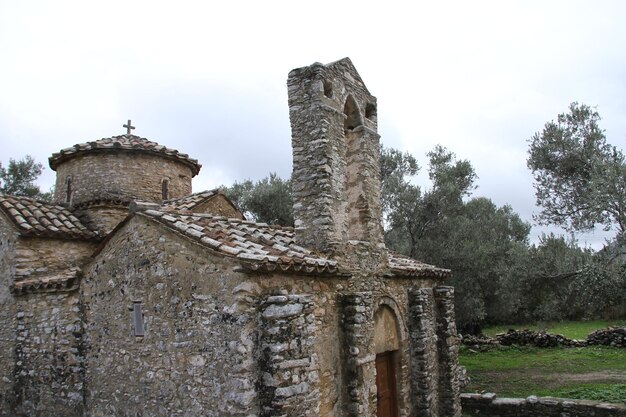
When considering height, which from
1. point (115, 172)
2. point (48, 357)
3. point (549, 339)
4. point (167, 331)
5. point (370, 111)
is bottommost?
point (549, 339)

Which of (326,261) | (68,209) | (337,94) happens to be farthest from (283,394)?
(68,209)

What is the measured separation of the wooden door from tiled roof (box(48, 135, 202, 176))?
314 inches

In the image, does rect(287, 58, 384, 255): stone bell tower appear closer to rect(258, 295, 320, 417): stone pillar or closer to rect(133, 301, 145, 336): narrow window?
rect(258, 295, 320, 417): stone pillar

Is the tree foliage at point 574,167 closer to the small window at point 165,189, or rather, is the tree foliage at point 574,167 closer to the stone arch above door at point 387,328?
the stone arch above door at point 387,328

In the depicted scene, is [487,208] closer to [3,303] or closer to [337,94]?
[337,94]

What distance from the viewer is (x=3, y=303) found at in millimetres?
9406

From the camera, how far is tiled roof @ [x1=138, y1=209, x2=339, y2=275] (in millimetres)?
5398

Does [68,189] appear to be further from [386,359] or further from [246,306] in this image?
[386,359]

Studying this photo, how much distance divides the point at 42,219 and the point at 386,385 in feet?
27.2

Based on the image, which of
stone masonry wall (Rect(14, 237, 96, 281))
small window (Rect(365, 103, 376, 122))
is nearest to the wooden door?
small window (Rect(365, 103, 376, 122))

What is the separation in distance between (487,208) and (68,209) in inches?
888

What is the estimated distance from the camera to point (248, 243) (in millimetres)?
6219

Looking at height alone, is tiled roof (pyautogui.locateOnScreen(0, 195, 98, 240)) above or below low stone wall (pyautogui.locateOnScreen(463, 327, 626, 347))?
above

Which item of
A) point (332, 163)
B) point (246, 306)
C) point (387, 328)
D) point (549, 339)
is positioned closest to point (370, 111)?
point (332, 163)
